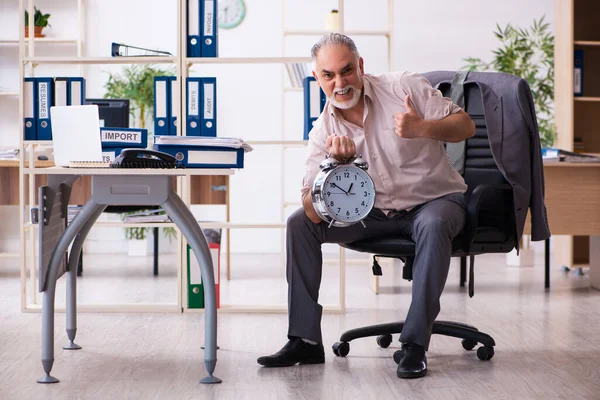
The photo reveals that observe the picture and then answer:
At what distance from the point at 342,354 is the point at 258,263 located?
315cm

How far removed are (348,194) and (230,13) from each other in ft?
14.8

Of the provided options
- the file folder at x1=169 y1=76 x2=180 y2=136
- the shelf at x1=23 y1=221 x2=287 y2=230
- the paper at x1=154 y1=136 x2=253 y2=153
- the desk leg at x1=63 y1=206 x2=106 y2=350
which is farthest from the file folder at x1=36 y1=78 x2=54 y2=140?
the paper at x1=154 y1=136 x2=253 y2=153

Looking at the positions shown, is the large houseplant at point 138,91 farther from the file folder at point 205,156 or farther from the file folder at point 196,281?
the file folder at point 205,156

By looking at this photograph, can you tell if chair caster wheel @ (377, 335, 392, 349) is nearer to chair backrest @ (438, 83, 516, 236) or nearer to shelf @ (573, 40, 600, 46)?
chair backrest @ (438, 83, 516, 236)

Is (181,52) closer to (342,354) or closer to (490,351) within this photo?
(342,354)

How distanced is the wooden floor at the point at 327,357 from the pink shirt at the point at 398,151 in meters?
0.55

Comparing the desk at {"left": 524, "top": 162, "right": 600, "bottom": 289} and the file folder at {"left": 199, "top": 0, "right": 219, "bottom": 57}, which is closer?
the file folder at {"left": 199, "top": 0, "right": 219, "bottom": 57}

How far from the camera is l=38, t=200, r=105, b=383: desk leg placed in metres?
2.37

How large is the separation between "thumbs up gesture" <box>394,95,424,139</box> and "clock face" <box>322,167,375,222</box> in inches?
6.8

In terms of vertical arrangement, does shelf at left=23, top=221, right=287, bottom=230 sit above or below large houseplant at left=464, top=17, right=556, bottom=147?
below

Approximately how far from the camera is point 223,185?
15.6 ft

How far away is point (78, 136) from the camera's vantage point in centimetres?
243

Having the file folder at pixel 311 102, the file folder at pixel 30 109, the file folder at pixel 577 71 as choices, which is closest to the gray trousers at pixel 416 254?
the file folder at pixel 311 102

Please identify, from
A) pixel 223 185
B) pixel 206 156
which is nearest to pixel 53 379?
pixel 206 156
